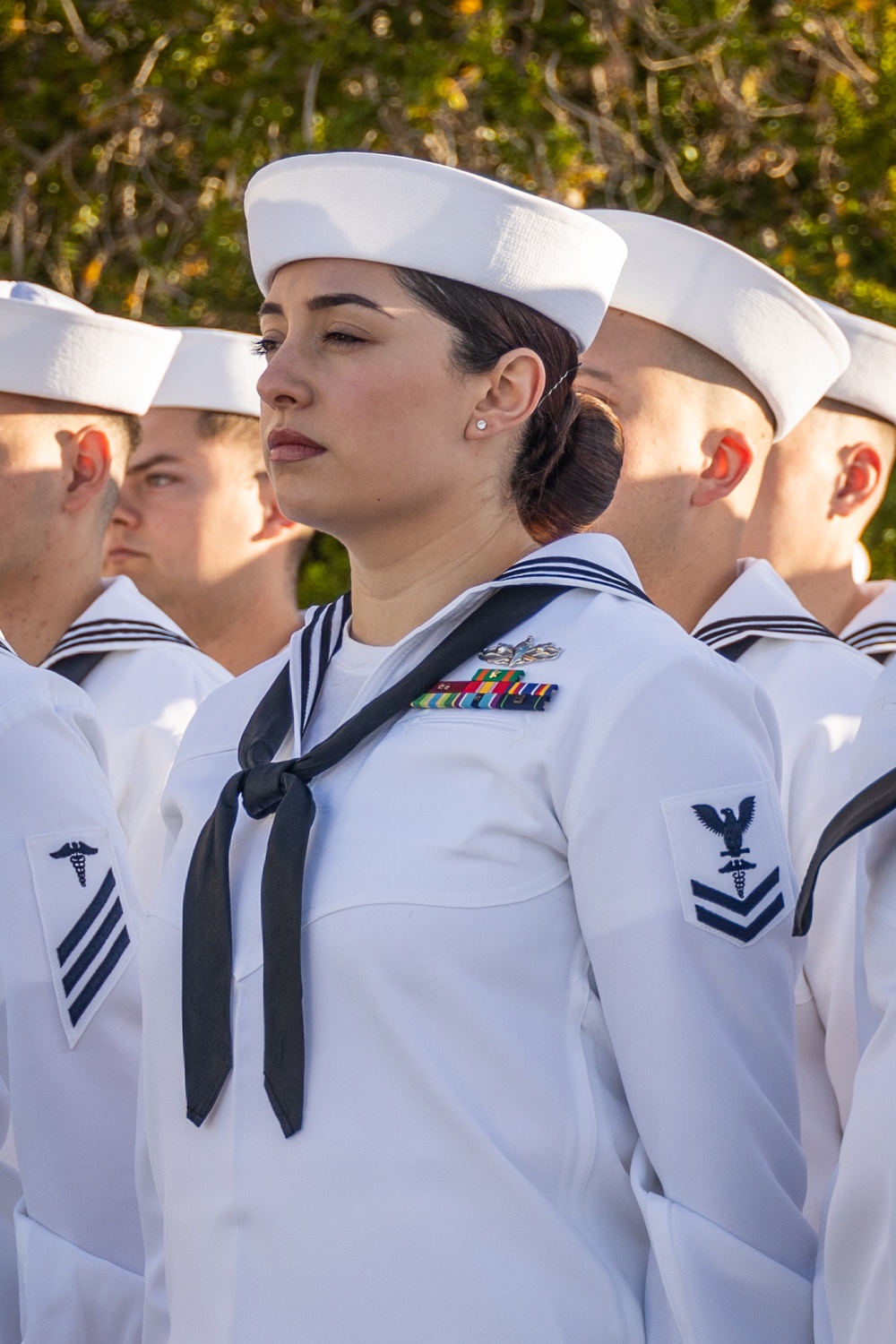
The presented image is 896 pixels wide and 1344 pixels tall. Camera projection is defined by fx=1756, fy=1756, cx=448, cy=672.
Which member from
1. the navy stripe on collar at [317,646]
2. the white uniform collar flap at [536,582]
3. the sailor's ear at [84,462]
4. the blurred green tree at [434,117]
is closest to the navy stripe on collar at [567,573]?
the white uniform collar flap at [536,582]

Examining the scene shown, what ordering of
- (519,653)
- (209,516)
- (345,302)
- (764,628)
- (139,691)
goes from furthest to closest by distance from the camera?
(209,516) < (139,691) < (764,628) < (345,302) < (519,653)

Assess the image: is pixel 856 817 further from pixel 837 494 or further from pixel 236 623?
pixel 236 623

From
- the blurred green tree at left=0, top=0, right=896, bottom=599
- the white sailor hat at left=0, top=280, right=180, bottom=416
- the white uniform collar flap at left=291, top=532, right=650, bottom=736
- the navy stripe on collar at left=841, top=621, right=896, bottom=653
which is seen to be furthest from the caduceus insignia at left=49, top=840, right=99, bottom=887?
the blurred green tree at left=0, top=0, right=896, bottom=599

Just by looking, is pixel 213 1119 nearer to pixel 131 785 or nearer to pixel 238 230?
pixel 131 785

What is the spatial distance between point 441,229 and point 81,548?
1461 mm

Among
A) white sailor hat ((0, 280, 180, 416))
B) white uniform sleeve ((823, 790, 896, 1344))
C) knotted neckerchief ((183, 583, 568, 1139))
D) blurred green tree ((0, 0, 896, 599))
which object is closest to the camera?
white uniform sleeve ((823, 790, 896, 1344))

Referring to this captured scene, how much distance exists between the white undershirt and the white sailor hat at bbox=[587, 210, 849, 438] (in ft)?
3.71

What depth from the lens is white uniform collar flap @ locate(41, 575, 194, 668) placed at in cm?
338

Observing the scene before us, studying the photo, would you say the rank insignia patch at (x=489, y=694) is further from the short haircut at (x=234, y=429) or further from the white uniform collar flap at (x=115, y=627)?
the short haircut at (x=234, y=429)

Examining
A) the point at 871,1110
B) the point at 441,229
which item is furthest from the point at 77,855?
the point at 871,1110

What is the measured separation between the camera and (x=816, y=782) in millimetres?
2699

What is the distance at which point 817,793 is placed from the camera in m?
2.69

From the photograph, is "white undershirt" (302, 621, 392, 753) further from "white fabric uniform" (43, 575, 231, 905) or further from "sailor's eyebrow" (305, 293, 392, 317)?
"white fabric uniform" (43, 575, 231, 905)

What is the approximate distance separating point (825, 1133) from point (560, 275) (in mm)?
1278
